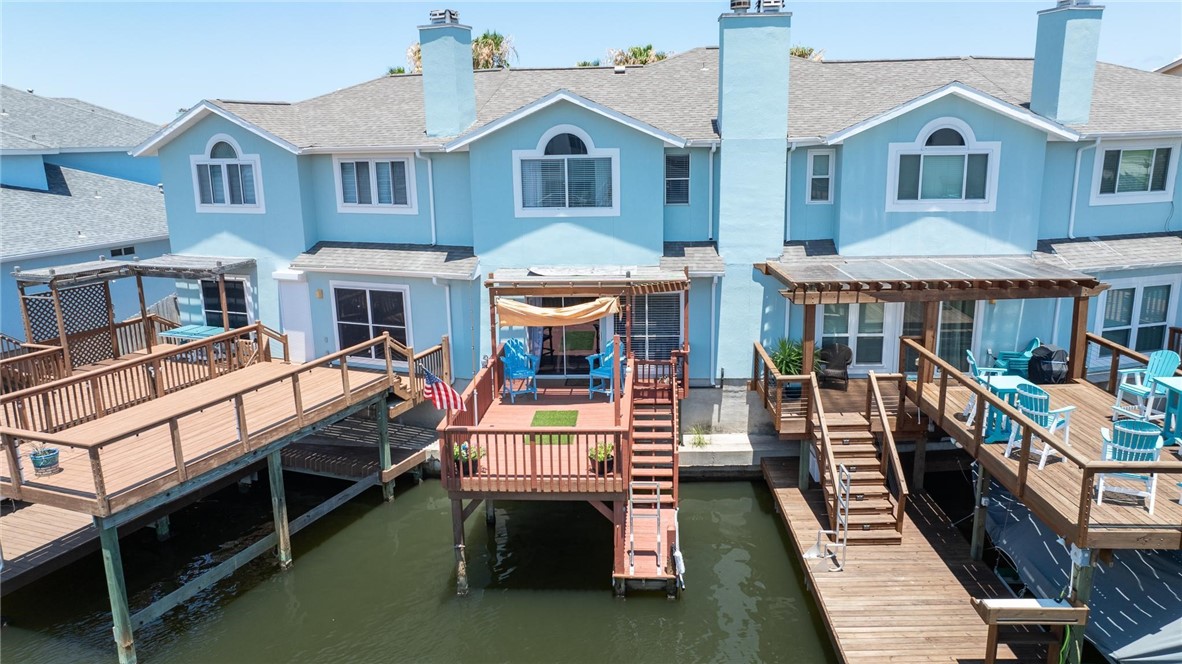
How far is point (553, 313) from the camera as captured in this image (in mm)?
15414

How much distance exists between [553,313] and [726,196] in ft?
15.7

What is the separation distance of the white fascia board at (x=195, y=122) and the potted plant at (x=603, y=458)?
425 inches

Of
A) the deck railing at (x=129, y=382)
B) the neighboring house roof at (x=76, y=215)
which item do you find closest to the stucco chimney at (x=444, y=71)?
the deck railing at (x=129, y=382)

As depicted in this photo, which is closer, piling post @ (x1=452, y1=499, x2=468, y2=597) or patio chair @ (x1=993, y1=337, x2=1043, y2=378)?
piling post @ (x1=452, y1=499, x2=468, y2=597)

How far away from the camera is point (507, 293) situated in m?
15.6

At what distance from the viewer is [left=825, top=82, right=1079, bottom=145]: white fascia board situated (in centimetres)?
1570

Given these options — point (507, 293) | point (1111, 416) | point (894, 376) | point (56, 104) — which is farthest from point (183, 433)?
point (56, 104)

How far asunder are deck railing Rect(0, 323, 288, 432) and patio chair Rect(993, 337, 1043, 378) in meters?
16.8

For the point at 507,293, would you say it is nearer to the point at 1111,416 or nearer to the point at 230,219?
the point at 230,219

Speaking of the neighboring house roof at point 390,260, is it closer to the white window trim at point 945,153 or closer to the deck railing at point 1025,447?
the white window trim at point 945,153

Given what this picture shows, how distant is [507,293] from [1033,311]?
11707 mm

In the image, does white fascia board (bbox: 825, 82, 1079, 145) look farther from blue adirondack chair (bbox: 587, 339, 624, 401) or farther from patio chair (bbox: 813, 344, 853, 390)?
blue adirondack chair (bbox: 587, 339, 624, 401)

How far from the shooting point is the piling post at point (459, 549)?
42.9 feet

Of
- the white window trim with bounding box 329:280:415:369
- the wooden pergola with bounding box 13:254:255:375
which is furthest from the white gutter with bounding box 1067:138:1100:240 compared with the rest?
the wooden pergola with bounding box 13:254:255:375
